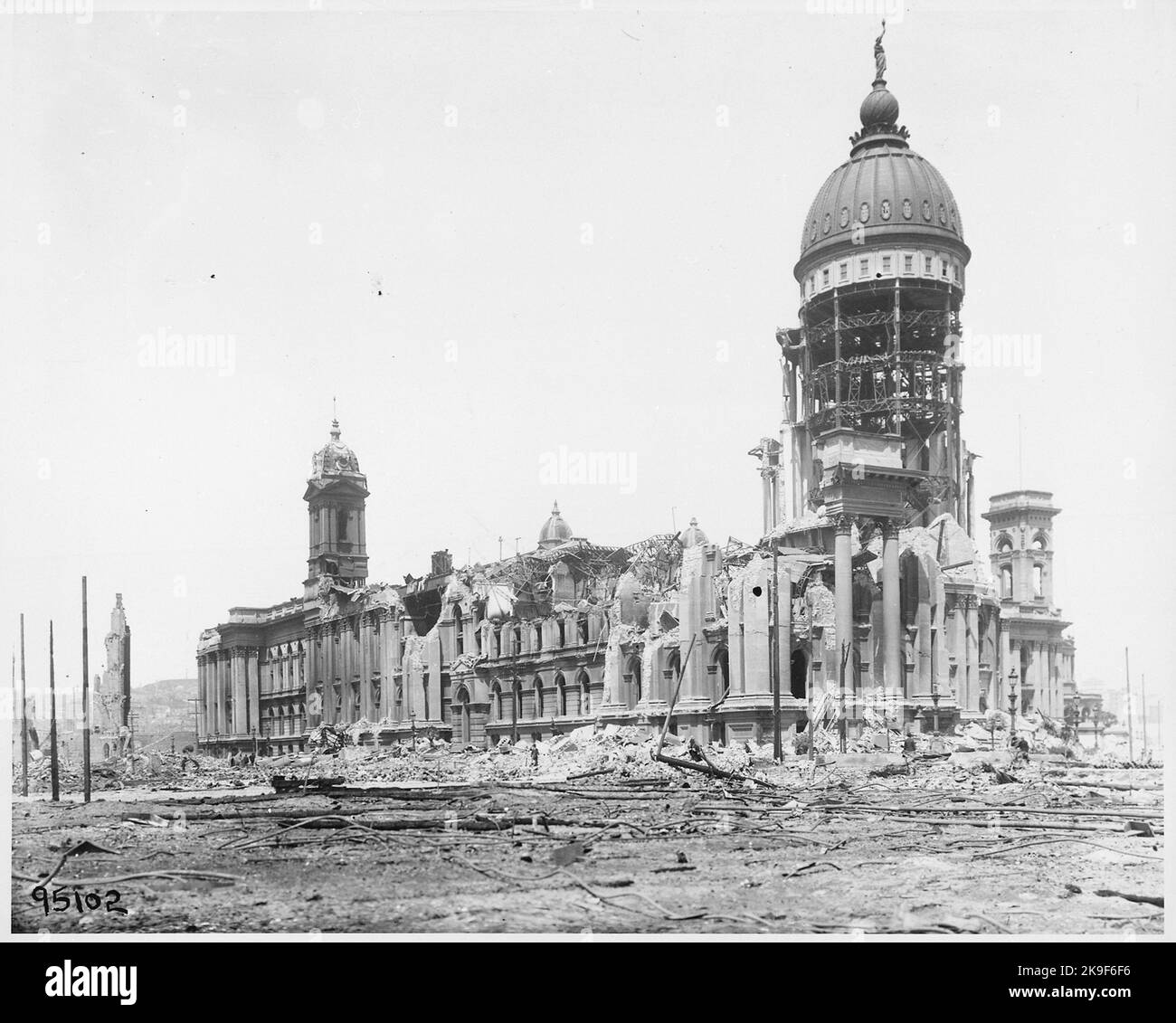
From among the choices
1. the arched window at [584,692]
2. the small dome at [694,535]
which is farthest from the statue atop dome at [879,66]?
A: the arched window at [584,692]

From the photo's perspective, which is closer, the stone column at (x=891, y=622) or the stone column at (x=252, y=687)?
the stone column at (x=891, y=622)

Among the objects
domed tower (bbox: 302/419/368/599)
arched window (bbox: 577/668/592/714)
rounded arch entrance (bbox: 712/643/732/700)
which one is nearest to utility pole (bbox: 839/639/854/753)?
rounded arch entrance (bbox: 712/643/732/700)

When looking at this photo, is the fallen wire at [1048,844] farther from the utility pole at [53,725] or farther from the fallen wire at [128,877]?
the utility pole at [53,725]

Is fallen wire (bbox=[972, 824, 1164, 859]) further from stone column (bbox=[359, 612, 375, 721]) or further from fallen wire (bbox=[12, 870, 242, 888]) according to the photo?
stone column (bbox=[359, 612, 375, 721])

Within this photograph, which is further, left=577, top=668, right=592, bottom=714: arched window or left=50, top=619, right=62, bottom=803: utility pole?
left=577, top=668, right=592, bottom=714: arched window

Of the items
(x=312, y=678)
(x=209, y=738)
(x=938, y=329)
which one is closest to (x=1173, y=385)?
(x=938, y=329)

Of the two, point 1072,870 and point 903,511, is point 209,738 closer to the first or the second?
point 903,511

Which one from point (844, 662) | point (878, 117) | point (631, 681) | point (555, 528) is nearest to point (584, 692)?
point (631, 681)
